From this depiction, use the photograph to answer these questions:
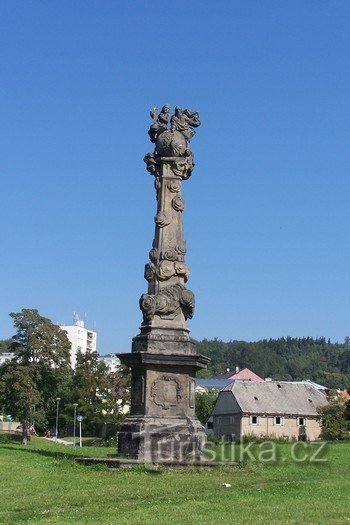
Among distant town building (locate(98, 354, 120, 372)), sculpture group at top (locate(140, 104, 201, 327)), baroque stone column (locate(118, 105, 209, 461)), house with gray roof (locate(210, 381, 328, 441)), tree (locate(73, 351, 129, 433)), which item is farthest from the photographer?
house with gray roof (locate(210, 381, 328, 441))

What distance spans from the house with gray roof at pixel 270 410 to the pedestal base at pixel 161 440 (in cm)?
5962

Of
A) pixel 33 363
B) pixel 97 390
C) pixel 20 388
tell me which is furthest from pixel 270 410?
pixel 20 388

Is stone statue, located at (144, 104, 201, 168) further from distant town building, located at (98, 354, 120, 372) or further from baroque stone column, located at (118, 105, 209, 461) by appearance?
distant town building, located at (98, 354, 120, 372)

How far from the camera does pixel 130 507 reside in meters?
11.5

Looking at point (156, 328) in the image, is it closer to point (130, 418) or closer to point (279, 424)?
point (130, 418)

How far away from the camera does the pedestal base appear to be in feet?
61.1

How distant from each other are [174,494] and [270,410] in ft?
223

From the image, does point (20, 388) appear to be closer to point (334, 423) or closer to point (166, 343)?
point (334, 423)

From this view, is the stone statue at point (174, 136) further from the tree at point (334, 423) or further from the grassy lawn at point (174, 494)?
the tree at point (334, 423)

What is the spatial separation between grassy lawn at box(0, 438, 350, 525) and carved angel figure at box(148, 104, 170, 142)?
918 centimetres

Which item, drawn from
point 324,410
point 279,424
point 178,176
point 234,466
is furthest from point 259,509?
point 279,424

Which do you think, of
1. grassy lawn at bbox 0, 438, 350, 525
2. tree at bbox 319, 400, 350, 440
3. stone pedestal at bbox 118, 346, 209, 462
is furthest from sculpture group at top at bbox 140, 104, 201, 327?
tree at bbox 319, 400, 350, 440

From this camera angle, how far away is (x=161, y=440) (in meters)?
18.7

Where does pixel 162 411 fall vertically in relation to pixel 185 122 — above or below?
below
